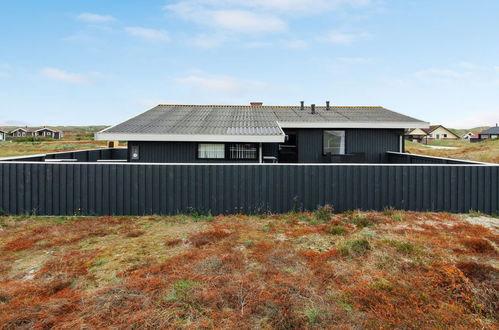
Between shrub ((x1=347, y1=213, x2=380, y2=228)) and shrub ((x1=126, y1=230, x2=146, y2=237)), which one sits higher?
shrub ((x1=347, y1=213, x2=380, y2=228))

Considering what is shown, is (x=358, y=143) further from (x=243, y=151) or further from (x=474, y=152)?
(x=474, y=152)

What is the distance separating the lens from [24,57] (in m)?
30.2

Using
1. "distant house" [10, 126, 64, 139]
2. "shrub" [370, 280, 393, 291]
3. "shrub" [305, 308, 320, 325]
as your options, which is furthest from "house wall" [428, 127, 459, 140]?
"distant house" [10, 126, 64, 139]

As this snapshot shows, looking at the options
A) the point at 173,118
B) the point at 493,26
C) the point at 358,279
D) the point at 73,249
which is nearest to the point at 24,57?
the point at 173,118

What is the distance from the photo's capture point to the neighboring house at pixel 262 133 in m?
10.2

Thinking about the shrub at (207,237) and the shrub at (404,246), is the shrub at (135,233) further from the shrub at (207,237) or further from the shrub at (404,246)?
the shrub at (404,246)

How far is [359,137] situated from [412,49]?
436 inches

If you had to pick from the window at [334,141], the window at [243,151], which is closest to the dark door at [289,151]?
the window at [334,141]

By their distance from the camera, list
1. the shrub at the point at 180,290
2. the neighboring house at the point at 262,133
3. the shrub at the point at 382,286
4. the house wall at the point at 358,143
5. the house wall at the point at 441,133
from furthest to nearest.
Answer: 1. the house wall at the point at 441,133
2. the house wall at the point at 358,143
3. the neighboring house at the point at 262,133
4. the shrub at the point at 382,286
5. the shrub at the point at 180,290

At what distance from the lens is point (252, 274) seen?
3986 millimetres

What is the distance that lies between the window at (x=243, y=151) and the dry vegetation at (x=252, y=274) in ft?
14.7

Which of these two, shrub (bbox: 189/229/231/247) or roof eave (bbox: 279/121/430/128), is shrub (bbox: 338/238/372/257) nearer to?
shrub (bbox: 189/229/231/247)

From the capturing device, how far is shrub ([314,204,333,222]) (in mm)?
6777

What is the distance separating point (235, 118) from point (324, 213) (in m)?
7.34
